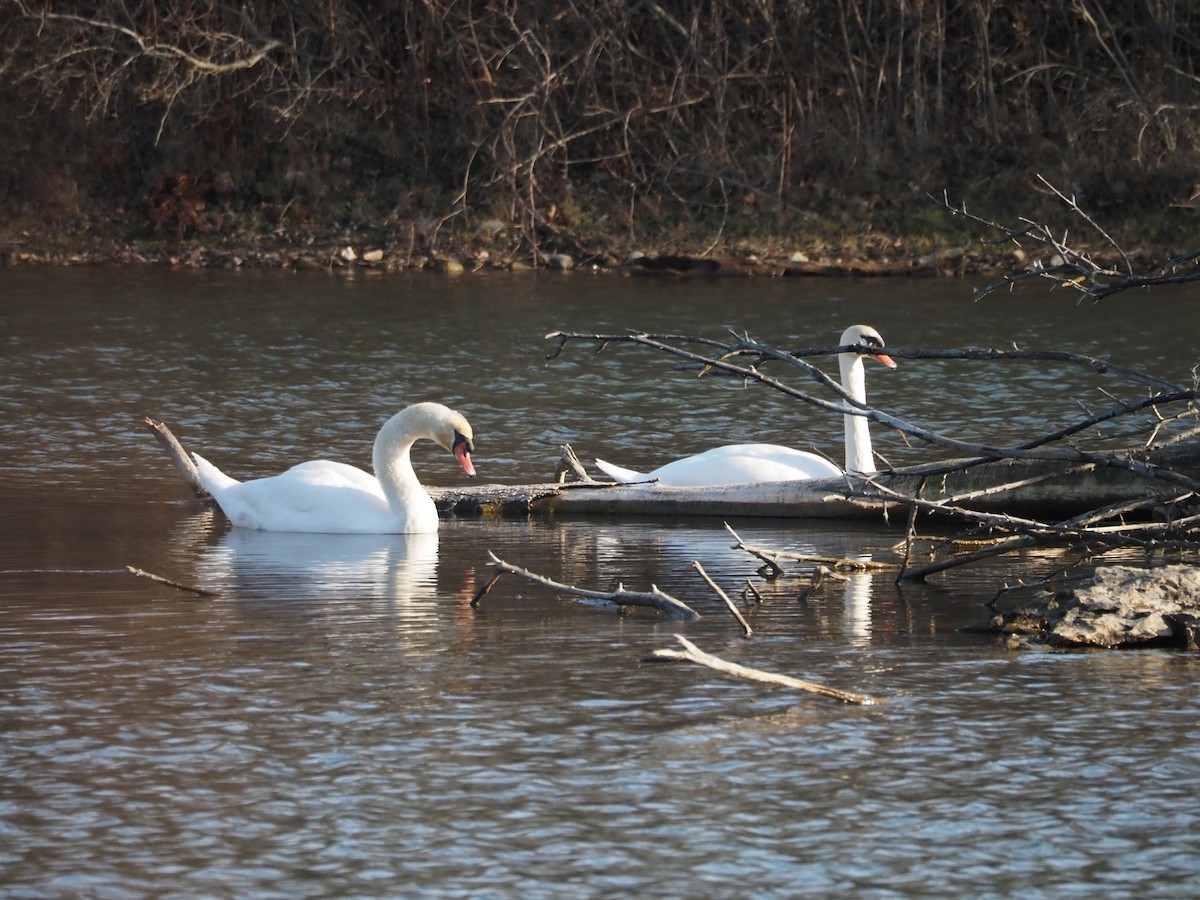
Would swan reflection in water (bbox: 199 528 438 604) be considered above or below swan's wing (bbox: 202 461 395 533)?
below

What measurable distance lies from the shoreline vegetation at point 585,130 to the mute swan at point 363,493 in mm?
→ 14855

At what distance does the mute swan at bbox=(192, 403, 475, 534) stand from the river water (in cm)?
15

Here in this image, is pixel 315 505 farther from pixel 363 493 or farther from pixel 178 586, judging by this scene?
pixel 178 586

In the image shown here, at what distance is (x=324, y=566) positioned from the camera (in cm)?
837

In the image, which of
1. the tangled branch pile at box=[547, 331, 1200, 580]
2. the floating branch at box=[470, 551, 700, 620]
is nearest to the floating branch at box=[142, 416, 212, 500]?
the tangled branch pile at box=[547, 331, 1200, 580]

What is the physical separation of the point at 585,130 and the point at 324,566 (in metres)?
17.7

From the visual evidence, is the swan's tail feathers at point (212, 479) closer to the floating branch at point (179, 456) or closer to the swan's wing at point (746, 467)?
the floating branch at point (179, 456)

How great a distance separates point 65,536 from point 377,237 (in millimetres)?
17175

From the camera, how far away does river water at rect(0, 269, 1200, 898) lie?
4496 millimetres

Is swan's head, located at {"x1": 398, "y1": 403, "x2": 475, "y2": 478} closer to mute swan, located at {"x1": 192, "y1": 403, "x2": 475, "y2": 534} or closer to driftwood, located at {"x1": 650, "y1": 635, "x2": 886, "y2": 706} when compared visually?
mute swan, located at {"x1": 192, "y1": 403, "x2": 475, "y2": 534}

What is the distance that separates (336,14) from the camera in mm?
27250

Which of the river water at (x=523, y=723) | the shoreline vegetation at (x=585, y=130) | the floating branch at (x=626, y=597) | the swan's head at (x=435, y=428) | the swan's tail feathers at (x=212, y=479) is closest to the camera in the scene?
the river water at (x=523, y=723)

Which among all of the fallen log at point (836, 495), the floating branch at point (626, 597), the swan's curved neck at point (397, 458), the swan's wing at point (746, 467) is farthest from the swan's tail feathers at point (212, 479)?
the floating branch at point (626, 597)

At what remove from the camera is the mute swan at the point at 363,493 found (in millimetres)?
9172
